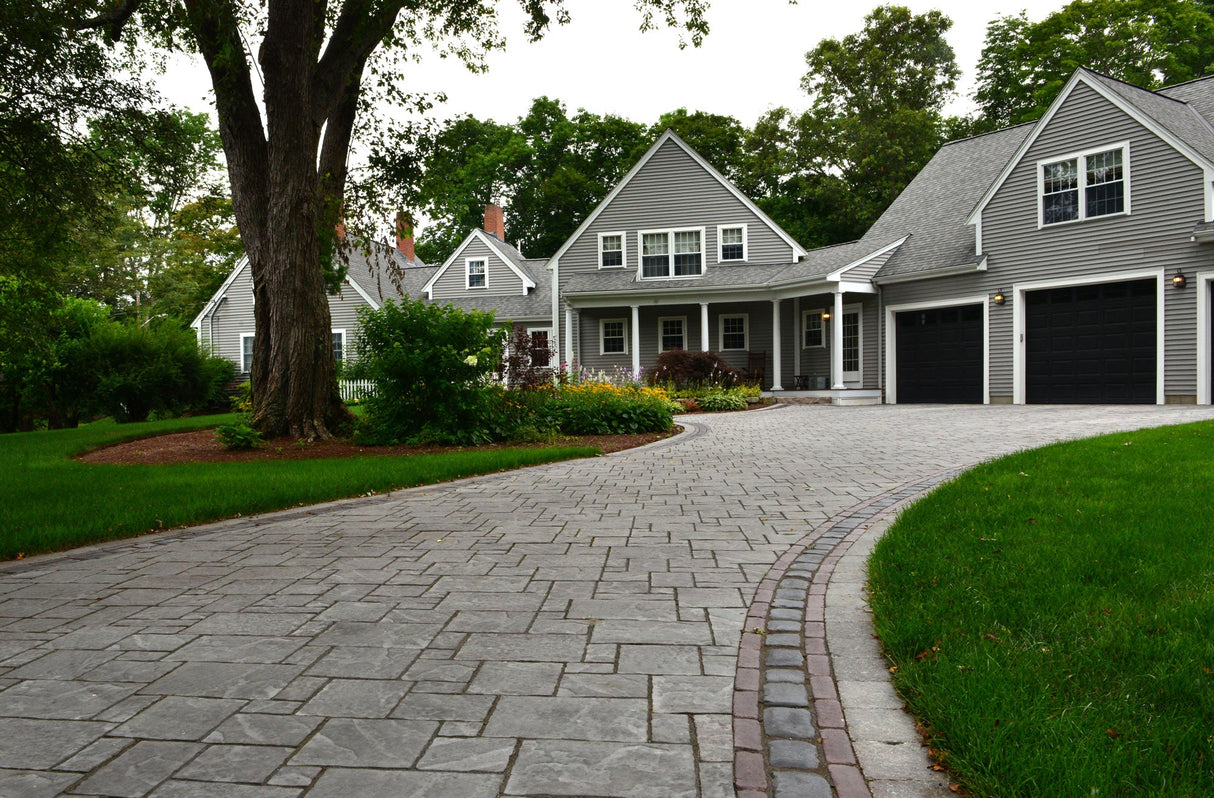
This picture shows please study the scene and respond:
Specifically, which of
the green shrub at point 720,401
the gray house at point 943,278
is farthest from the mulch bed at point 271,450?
the green shrub at point 720,401

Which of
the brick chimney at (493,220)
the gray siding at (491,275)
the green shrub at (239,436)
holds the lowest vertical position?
the green shrub at (239,436)

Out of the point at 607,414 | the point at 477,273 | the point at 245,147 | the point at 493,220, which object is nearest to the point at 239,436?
the point at 245,147

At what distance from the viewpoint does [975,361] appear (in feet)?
62.6

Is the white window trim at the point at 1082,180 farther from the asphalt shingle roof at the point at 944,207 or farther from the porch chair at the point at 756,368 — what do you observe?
the porch chair at the point at 756,368

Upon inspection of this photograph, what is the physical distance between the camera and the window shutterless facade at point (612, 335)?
25.7m

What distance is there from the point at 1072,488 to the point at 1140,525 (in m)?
1.30

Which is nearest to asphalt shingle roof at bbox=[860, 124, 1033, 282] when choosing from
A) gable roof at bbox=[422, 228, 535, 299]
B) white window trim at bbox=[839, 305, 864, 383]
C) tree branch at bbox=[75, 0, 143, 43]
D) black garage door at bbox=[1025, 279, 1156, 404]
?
white window trim at bbox=[839, 305, 864, 383]

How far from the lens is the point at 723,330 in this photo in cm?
2519

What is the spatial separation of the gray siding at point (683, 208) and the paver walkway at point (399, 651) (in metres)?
18.7

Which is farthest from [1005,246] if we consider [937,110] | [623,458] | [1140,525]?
[937,110]

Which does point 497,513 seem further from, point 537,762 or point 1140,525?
point 1140,525

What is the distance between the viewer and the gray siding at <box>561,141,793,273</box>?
24.2 m

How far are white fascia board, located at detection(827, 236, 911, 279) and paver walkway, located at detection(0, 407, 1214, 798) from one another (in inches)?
575

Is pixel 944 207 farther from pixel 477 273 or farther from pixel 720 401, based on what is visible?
pixel 477 273
